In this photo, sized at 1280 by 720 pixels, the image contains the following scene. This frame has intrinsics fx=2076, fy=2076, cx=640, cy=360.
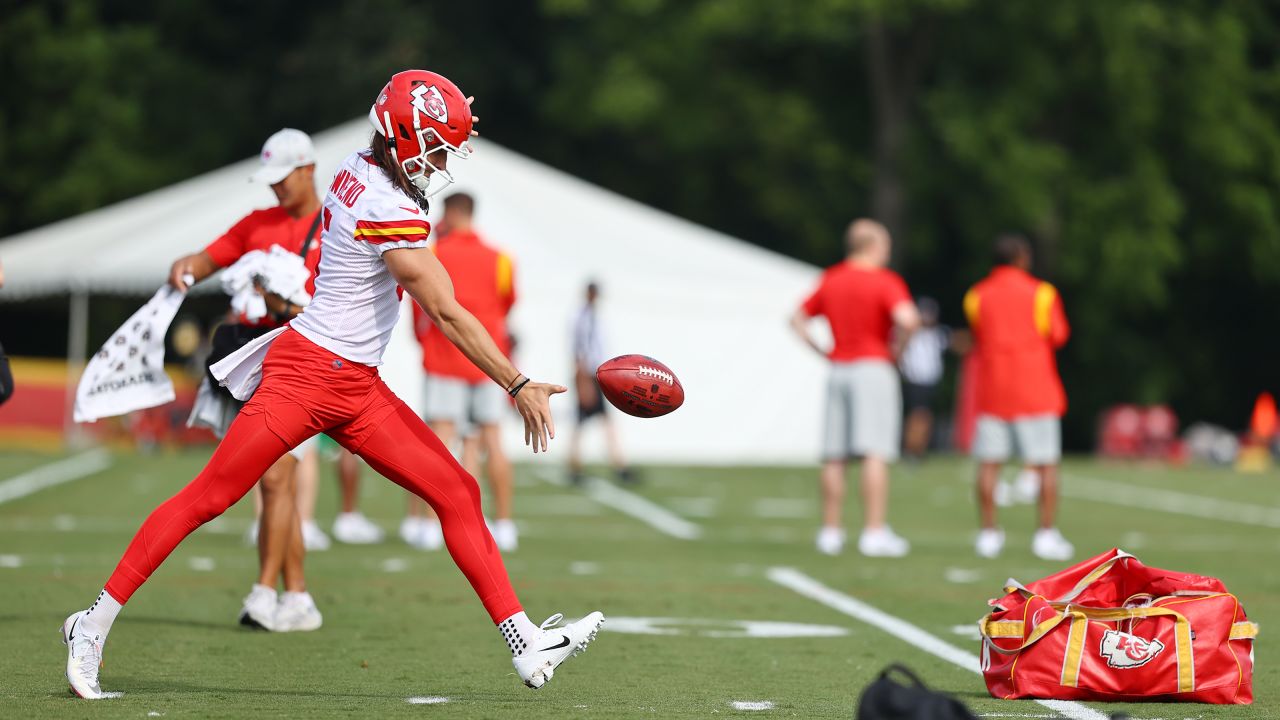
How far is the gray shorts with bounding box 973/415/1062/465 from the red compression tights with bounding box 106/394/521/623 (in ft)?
24.1

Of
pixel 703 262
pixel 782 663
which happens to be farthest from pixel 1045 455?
Result: pixel 703 262

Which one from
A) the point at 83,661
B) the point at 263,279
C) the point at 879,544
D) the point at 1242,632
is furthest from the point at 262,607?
the point at 879,544

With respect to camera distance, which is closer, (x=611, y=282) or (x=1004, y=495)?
(x=1004, y=495)

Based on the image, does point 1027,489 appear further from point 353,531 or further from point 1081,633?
point 1081,633

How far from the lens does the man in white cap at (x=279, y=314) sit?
8.77 m

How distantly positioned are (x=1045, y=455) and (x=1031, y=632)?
6.75 meters

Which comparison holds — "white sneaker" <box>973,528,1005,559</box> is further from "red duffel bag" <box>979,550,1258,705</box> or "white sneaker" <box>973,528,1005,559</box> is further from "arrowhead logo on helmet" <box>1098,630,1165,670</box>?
"arrowhead logo on helmet" <box>1098,630,1165,670</box>

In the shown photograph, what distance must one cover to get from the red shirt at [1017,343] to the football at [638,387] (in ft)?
22.6

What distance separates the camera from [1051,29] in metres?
36.0

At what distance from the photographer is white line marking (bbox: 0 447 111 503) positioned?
18625mm

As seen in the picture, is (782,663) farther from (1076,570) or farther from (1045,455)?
(1045,455)

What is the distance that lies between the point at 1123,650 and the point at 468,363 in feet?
22.8

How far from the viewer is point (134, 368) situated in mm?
8672

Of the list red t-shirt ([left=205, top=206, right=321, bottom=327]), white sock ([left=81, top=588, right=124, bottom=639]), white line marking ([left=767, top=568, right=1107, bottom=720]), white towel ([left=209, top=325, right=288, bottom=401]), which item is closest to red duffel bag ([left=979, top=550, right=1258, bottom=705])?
white line marking ([left=767, top=568, right=1107, bottom=720])
